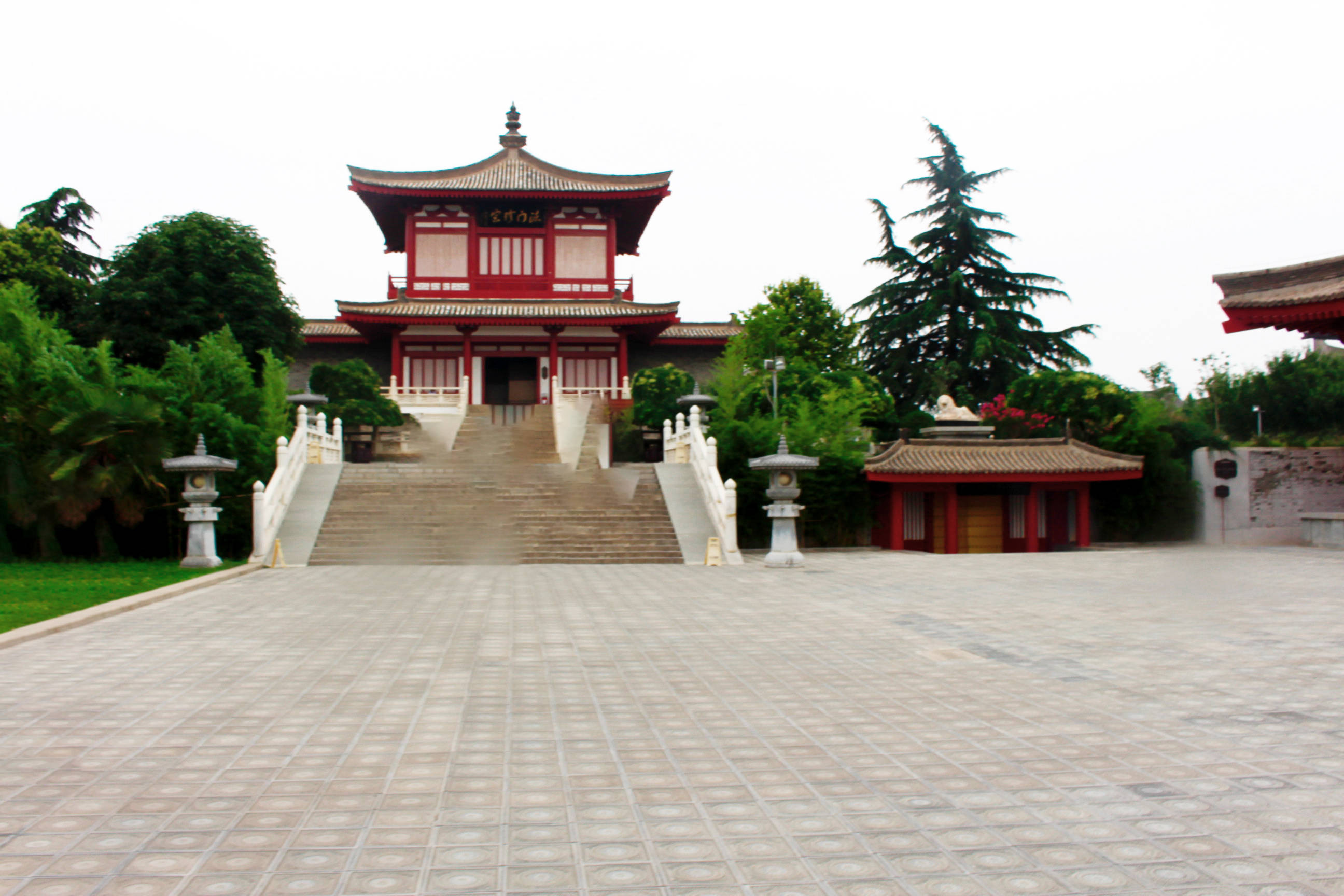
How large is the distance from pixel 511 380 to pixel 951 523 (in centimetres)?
1602

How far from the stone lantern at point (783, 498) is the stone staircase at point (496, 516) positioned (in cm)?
191

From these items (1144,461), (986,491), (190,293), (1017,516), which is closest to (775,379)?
(986,491)

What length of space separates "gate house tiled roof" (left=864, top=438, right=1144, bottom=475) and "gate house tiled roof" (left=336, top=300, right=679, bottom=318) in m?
10.6

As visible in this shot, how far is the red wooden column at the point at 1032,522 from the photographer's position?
62.9 ft

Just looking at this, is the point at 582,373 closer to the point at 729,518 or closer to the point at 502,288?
the point at 502,288

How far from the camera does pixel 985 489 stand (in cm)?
Result: 1905

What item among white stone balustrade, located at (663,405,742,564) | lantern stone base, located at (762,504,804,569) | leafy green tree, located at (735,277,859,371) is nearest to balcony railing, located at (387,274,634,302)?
leafy green tree, located at (735,277,859,371)

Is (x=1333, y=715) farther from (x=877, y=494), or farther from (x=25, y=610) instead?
(x=877, y=494)

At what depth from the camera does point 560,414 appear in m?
21.6

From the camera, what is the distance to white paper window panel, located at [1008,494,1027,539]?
19.2 meters

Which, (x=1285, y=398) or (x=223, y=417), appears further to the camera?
(x=1285, y=398)

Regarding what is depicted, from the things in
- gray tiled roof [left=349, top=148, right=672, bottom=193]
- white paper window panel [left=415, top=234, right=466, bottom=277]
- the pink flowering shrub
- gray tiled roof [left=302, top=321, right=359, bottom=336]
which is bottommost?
the pink flowering shrub

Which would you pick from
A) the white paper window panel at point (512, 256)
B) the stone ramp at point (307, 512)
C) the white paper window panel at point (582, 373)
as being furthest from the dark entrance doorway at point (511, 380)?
the stone ramp at point (307, 512)

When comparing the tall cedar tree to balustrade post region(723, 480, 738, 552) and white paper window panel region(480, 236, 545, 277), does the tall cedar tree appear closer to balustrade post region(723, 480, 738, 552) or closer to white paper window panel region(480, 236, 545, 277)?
white paper window panel region(480, 236, 545, 277)
